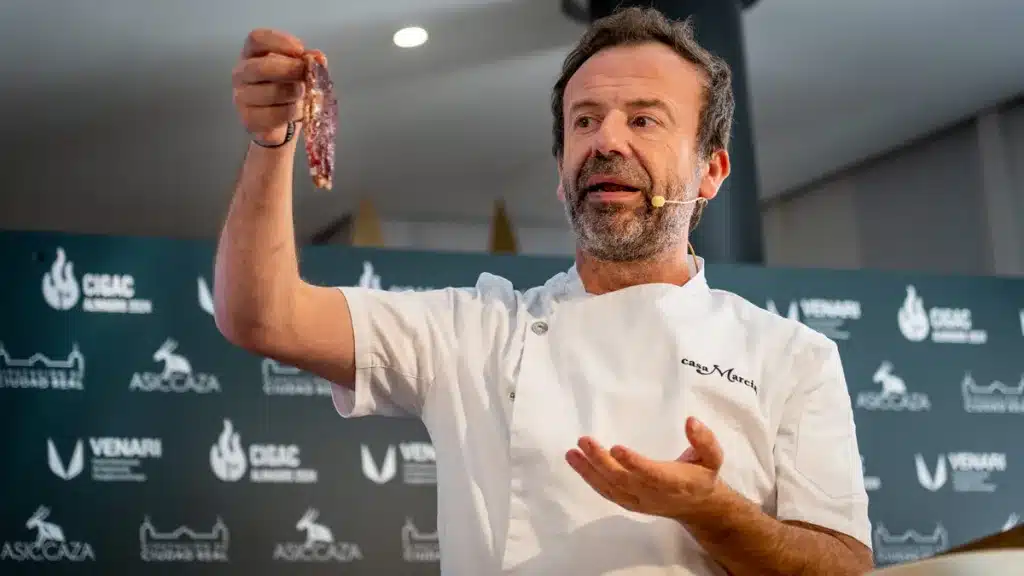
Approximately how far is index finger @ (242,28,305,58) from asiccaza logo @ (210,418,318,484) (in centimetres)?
246

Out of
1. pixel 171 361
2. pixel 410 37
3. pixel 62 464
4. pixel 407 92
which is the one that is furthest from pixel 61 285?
pixel 407 92

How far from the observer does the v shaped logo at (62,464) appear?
3.24 meters

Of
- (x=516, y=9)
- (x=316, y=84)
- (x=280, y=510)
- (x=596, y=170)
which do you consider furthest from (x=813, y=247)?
(x=316, y=84)

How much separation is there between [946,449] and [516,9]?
217cm

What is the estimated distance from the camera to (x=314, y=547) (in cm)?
338

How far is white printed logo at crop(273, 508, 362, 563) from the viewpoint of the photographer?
337 cm

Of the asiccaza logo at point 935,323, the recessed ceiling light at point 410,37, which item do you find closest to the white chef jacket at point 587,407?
the asiccaza logo at point 935,323

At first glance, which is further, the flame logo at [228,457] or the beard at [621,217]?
the flame logo at [228,457]

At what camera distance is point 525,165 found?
5996mm

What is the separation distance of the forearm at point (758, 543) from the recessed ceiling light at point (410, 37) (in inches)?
131

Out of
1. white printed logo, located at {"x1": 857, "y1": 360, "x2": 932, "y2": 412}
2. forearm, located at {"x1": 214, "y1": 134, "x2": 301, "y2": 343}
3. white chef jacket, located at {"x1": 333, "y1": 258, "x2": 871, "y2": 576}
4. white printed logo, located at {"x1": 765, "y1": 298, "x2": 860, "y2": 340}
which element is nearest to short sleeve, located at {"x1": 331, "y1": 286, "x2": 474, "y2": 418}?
white chef jacket, located at {"x1": 333, "y1": 258, "x2": 871, "y2": 576}

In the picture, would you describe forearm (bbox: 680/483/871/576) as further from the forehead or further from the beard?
the forehead

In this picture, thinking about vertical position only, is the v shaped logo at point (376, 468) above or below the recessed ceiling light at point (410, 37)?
below

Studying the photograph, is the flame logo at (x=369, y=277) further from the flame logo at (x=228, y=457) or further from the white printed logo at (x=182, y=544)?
the white printed logo at (x=182, y=544)
